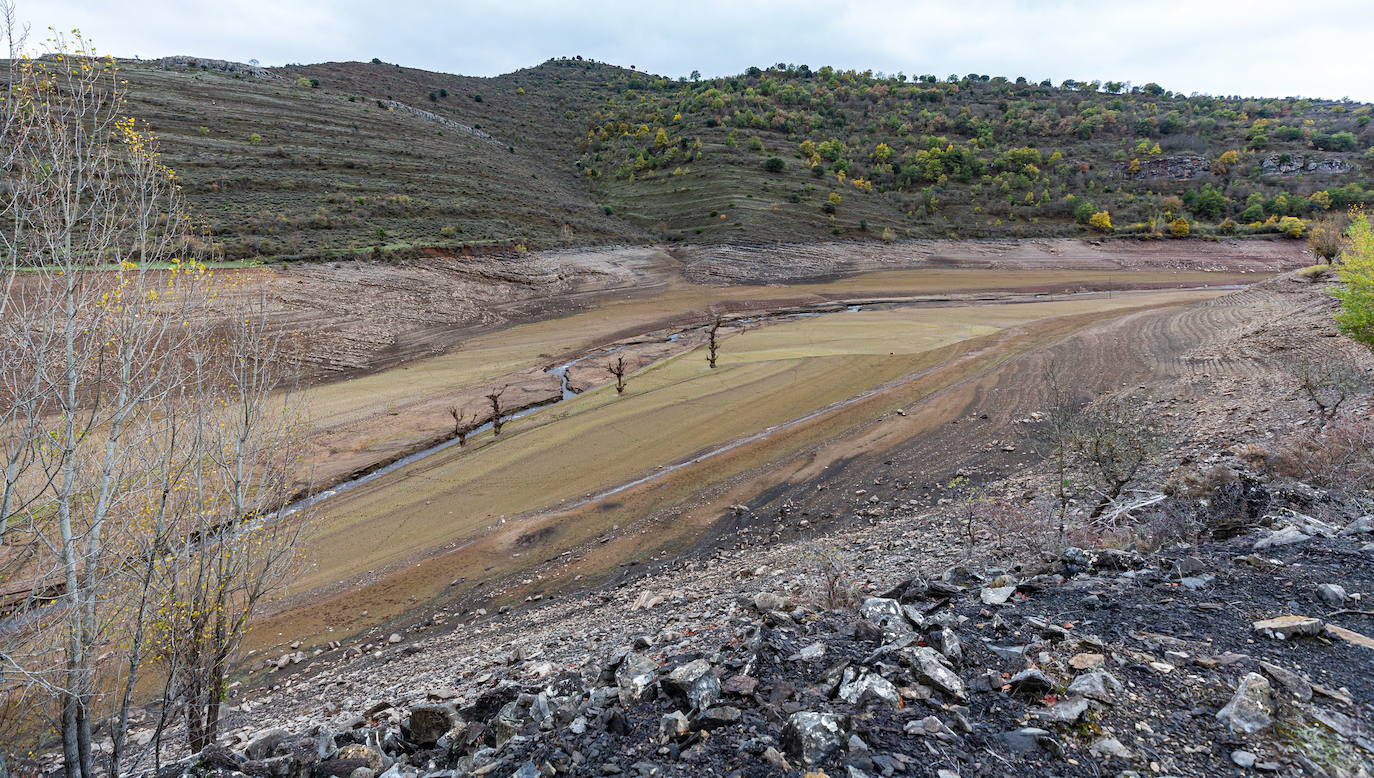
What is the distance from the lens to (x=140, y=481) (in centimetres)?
825

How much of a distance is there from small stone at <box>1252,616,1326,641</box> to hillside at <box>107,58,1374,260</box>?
45.3 metres

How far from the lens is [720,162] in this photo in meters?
73.1

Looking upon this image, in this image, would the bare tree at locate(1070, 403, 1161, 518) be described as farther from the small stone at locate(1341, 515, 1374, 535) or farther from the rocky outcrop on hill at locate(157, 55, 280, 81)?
the rocky outcrop on hill at locate(157, 55, 280, 81)

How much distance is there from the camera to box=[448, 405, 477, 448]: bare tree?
76.9ft

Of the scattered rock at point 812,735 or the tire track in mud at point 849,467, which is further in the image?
the tire track in mud at point 849,467

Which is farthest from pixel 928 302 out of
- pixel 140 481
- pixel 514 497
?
pixel 140 481

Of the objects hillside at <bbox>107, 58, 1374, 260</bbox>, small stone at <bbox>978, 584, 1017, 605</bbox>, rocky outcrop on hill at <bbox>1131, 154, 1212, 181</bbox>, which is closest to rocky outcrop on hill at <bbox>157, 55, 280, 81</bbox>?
hillside at <bbox>107, 58, 1374, 260</bbox>

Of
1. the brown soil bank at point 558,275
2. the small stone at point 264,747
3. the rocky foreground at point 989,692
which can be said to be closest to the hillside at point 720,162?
the brown soil bank at point 558,275

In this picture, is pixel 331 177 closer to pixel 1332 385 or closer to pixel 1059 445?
pixel 1059 445

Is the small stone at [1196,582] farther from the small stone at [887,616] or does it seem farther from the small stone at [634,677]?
the small stone at [634,677]

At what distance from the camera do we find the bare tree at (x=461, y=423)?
23453 mm

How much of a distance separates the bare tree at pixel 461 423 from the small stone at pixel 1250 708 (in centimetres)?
2254

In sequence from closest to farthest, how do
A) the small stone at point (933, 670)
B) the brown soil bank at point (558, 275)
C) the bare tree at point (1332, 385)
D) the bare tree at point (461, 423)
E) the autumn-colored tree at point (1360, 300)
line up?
the small stone at point (933, 670) → the bare tree at point (1332, 385) → the autumn-colored tree at point (1360, 300) → the bare tree at point (461, 423) → the brown soil bank at point (558, 275)

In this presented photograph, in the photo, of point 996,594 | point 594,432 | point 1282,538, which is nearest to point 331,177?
point 594,432
